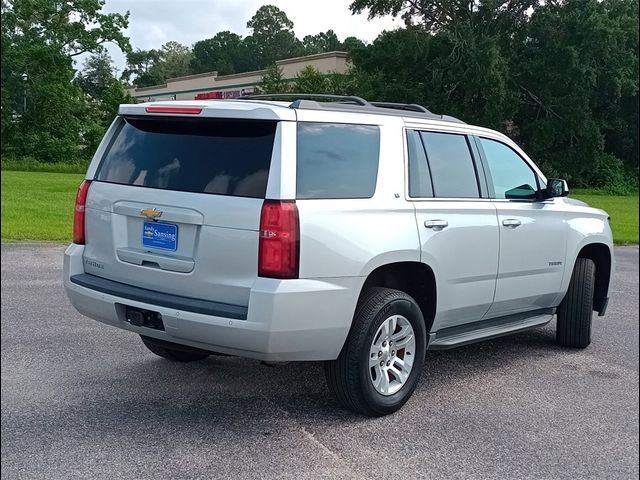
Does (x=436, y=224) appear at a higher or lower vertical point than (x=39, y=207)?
higher

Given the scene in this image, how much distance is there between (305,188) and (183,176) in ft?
2.34

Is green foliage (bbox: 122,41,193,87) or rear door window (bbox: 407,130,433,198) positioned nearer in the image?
rear door window (bbox: 407,130,433,198)

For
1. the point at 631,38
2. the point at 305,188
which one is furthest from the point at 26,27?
the point at 631,38

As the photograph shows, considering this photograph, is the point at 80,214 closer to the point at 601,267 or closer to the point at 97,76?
the point at 97,76

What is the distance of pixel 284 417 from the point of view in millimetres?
4355

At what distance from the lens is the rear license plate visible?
408 centimetres

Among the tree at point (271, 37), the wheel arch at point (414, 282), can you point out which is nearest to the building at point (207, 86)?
the tree at point (271, 37)

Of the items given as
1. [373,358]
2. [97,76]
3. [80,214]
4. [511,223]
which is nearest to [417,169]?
[511,223]

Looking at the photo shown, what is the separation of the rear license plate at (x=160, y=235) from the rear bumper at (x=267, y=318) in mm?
280

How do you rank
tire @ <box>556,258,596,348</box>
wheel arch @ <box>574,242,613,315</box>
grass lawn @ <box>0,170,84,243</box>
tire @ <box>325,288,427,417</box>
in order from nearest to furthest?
tire @ <box>325,288,427,417</box>
tire @ <box>556,258,596,348</box>
wheel arch @ <box>574,242,613,315</box>
grass lawn @ <box>0,170,84,243</box>

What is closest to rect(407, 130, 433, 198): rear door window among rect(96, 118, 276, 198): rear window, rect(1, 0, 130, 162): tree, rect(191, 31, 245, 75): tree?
rect(96, 118, 276, 198): rear window

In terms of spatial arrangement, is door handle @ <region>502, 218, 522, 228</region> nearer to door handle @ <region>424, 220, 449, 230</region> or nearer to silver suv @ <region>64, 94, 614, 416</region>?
silver suv @ <region>64, 94, 614, 416</region>

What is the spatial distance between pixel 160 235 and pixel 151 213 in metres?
0.14

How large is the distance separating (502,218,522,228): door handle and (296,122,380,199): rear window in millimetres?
1326
